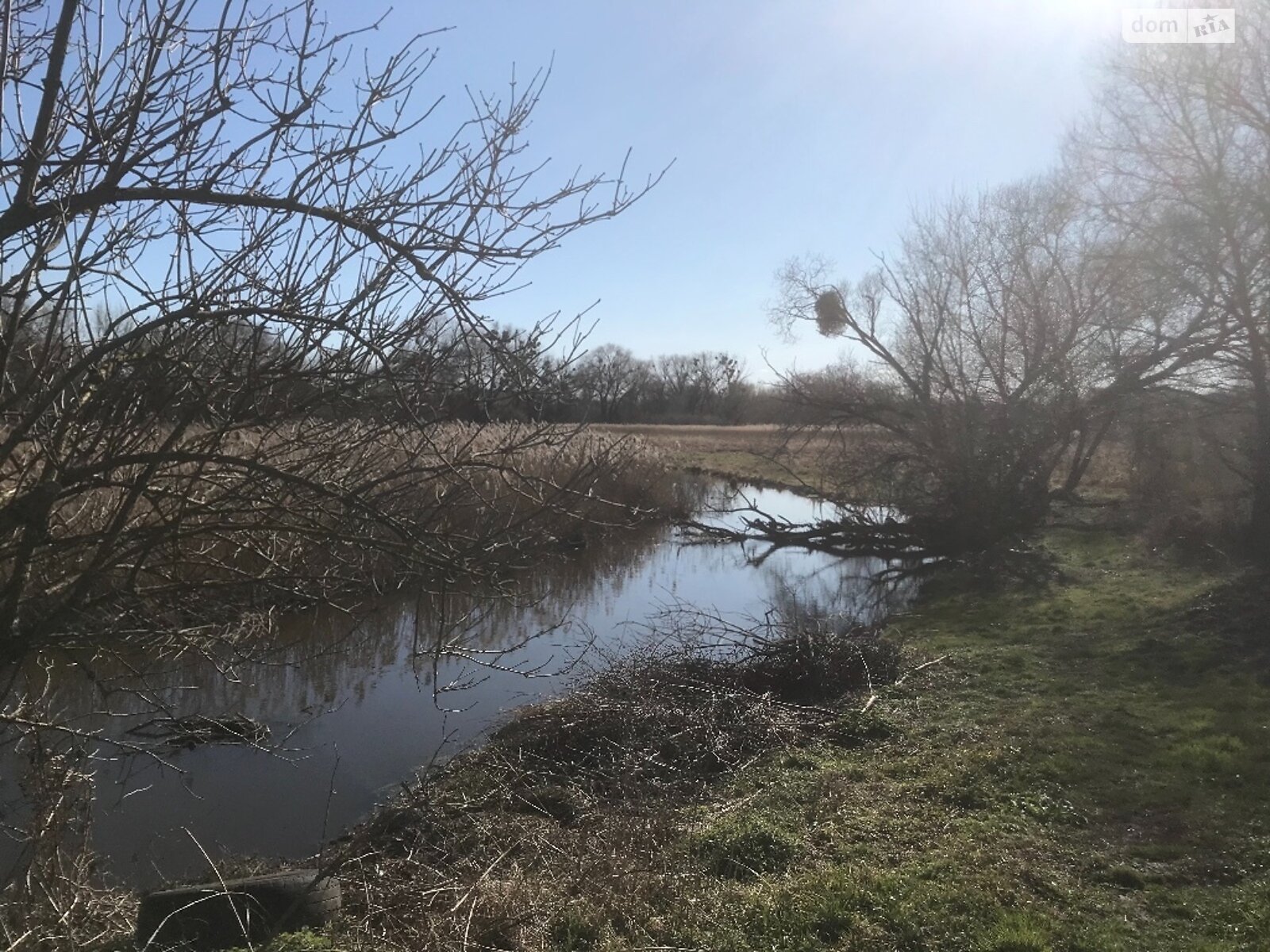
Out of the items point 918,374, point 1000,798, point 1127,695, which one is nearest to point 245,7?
point 1000,798

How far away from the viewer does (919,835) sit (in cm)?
552

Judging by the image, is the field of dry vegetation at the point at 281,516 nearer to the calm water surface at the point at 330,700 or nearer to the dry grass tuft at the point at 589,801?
the calm water surface at the point at 330,700

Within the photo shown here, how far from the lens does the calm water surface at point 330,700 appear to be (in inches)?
256

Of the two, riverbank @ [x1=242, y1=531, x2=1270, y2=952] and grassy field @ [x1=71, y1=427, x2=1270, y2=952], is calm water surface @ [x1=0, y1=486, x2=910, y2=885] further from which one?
riverbank @ [x1=242, y1=531, x2=1270, y2=952]

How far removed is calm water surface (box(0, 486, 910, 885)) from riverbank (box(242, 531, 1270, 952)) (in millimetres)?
1047

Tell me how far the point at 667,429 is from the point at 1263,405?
26092mm

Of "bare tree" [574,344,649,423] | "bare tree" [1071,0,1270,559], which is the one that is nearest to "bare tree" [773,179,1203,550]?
"bare tree" [1071,0,1270,559]

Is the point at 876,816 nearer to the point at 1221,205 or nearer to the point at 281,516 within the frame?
the point at 281,516

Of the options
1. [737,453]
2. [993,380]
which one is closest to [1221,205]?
[993,380]

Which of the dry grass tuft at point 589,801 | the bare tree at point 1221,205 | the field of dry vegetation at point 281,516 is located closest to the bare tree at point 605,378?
the field of dry vegetation at point 281,516

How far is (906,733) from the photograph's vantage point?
7.66 meters

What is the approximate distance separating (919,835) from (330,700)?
6421 mm

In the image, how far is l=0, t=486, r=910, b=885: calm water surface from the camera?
6500 mm

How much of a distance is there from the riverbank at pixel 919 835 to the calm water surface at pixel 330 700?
1.05 meters
